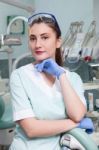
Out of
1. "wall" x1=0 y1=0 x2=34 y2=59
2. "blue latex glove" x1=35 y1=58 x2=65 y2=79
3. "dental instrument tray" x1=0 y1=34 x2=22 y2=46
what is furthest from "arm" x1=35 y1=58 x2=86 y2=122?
"wall" x1=0 y1=0 x2=34 y2=59

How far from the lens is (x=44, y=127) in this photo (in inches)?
46.2

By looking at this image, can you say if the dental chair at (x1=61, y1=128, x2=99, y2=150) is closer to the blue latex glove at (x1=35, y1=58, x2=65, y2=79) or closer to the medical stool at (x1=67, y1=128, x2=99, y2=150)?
the medical stool at (x1=67, y1=128, x2=99, y2=150)

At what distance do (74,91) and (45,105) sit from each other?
5.7 inches

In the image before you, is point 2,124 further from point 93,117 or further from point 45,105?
point 45,105

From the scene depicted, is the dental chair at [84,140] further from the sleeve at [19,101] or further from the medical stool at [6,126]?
the medical stool at [6,126]

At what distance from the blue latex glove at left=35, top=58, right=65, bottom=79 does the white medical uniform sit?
0.06 metres

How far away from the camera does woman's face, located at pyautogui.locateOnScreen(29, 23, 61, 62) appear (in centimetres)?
128

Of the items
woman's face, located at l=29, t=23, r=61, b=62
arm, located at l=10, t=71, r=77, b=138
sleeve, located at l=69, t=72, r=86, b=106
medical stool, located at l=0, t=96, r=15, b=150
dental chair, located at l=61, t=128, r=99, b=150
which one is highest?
woman's face, located at l=29, t=23, r=61, b=62

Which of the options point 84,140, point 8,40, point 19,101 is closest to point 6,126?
point 8,40

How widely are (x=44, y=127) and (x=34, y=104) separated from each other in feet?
0.37

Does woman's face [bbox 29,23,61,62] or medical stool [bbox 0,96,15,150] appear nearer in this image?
woman's face [bbox 29,23,61,62]

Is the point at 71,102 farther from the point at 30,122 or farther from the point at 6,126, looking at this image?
the point at 6,126

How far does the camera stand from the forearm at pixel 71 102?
122 centimetres

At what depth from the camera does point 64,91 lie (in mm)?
1225
